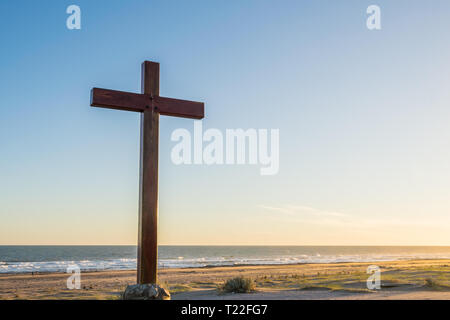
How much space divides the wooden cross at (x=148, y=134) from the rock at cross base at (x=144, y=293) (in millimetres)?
167

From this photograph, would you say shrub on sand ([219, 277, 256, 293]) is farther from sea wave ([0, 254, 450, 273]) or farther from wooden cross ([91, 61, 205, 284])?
sea wave ([0, 254, 450, 273])

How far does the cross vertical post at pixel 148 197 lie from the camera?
6.73m

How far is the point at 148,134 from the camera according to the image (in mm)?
7047

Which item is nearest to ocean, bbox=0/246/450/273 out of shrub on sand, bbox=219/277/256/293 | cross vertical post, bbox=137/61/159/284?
shrub on sand, bbox=219/277/256/293

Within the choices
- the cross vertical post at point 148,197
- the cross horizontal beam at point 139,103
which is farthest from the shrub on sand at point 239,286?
the cross horizontal beam at point 139,103

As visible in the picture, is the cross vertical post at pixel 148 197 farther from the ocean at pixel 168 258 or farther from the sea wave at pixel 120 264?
the ocean at pixel 168 258

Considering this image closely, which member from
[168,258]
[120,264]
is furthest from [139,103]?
[168,258]

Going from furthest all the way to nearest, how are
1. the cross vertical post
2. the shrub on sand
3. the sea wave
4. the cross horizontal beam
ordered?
the sea wave < the shrub on sand < the cross horizontal beam < the cross vertical post

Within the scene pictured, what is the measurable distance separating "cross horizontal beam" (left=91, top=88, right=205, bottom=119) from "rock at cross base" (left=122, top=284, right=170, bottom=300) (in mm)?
2705

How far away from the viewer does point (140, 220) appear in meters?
6.80

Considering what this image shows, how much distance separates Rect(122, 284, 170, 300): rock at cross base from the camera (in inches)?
254
